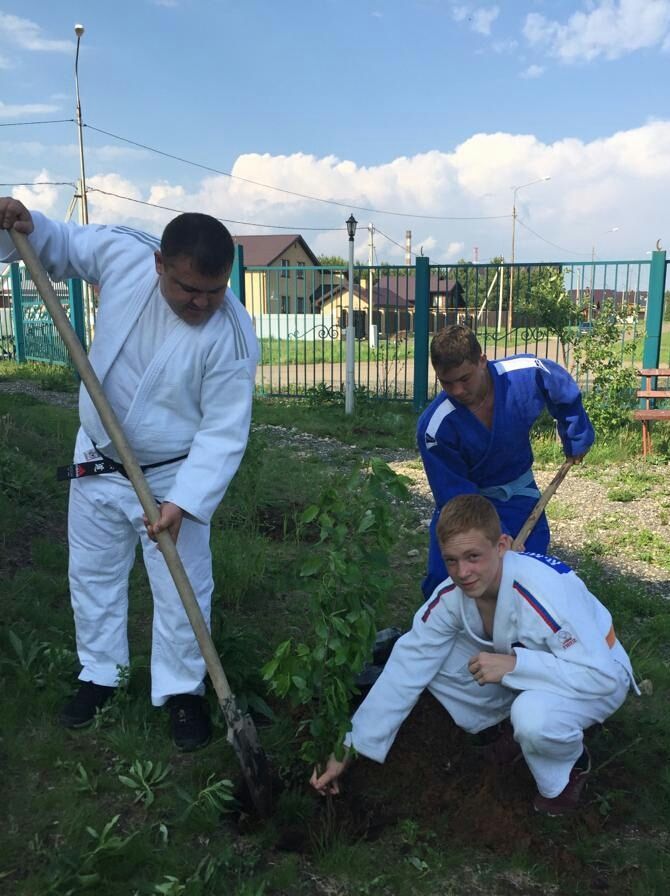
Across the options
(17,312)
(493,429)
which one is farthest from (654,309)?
(17,312)

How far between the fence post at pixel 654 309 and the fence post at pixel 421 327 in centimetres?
277

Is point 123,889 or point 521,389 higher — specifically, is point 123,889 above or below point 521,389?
below

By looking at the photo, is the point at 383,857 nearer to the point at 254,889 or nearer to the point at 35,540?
the point at 254,889

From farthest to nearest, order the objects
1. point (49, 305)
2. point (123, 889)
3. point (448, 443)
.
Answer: point (448, 443) → point (49, 305) → point (123, 889)

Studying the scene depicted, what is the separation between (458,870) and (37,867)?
1.20 m

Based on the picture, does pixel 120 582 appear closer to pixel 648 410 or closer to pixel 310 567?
pixel 310 567

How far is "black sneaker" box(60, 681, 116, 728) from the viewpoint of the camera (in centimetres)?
278

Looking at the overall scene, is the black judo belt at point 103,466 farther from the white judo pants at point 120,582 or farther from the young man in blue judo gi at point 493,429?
the young man in blue judo gi at point 493,429

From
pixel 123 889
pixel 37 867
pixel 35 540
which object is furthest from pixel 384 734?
pixel 35 540

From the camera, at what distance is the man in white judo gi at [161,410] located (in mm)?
2406

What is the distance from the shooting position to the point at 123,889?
2.08 m

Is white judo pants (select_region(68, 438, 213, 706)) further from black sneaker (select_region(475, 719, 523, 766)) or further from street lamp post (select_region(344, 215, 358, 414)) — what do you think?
street lamp post (select_region(344, 215, 358, 414))

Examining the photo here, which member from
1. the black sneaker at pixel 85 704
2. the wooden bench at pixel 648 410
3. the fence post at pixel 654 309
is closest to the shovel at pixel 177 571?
the black sneaker at pixel 85 704


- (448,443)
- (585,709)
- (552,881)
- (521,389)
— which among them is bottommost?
(552,881)
